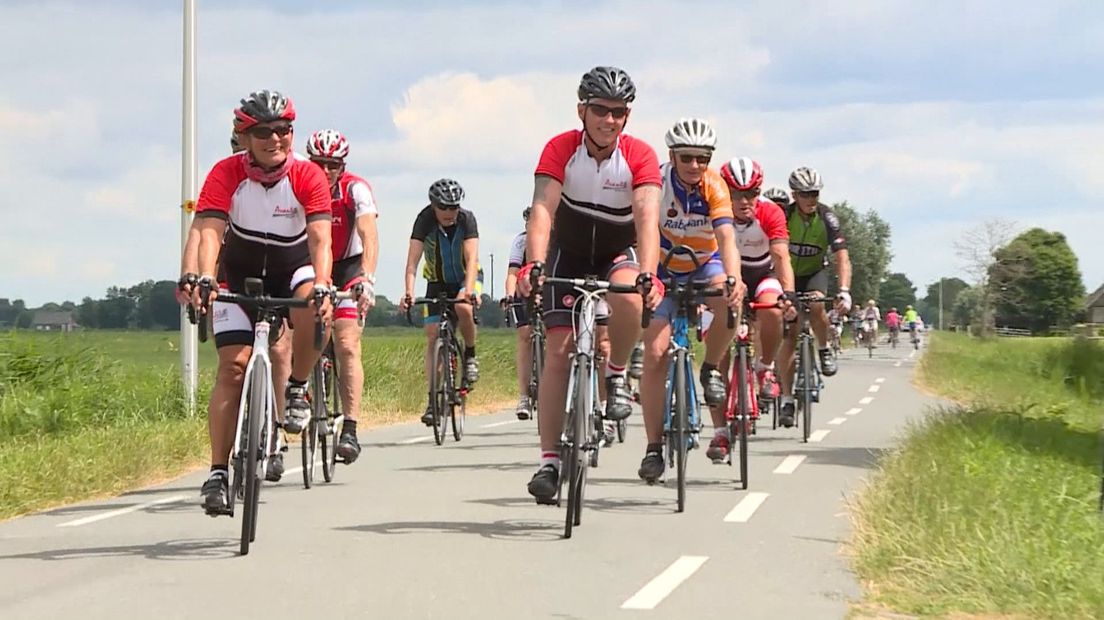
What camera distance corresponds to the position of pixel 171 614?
230 inches

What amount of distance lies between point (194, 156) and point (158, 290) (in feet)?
81.5

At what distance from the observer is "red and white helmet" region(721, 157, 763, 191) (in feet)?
36.7

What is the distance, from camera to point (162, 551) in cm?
743

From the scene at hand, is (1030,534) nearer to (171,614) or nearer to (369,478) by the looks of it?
(171,614)

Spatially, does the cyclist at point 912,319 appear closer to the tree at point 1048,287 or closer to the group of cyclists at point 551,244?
the group of cyclists at point 551,244

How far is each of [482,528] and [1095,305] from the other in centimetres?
16294

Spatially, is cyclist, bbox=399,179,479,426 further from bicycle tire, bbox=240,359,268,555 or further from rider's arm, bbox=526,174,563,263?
bicycle tire, bbox=240,359,268,555

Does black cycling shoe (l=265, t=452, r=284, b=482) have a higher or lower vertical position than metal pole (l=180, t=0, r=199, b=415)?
lower

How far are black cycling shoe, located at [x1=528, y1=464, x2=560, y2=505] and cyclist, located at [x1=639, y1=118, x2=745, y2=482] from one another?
1191 mm

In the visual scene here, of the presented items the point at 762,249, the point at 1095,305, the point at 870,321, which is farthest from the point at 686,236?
the point at 1095,305

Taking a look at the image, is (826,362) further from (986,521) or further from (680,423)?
(986,521)

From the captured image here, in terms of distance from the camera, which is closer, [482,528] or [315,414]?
[482,528]

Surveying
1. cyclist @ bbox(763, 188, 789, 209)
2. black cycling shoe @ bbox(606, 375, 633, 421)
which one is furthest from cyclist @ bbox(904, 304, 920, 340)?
black cycling shoe @ bbox(606, 375, 633, 421)

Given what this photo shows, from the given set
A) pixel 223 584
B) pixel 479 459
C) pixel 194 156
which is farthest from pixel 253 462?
pixel 194 156
